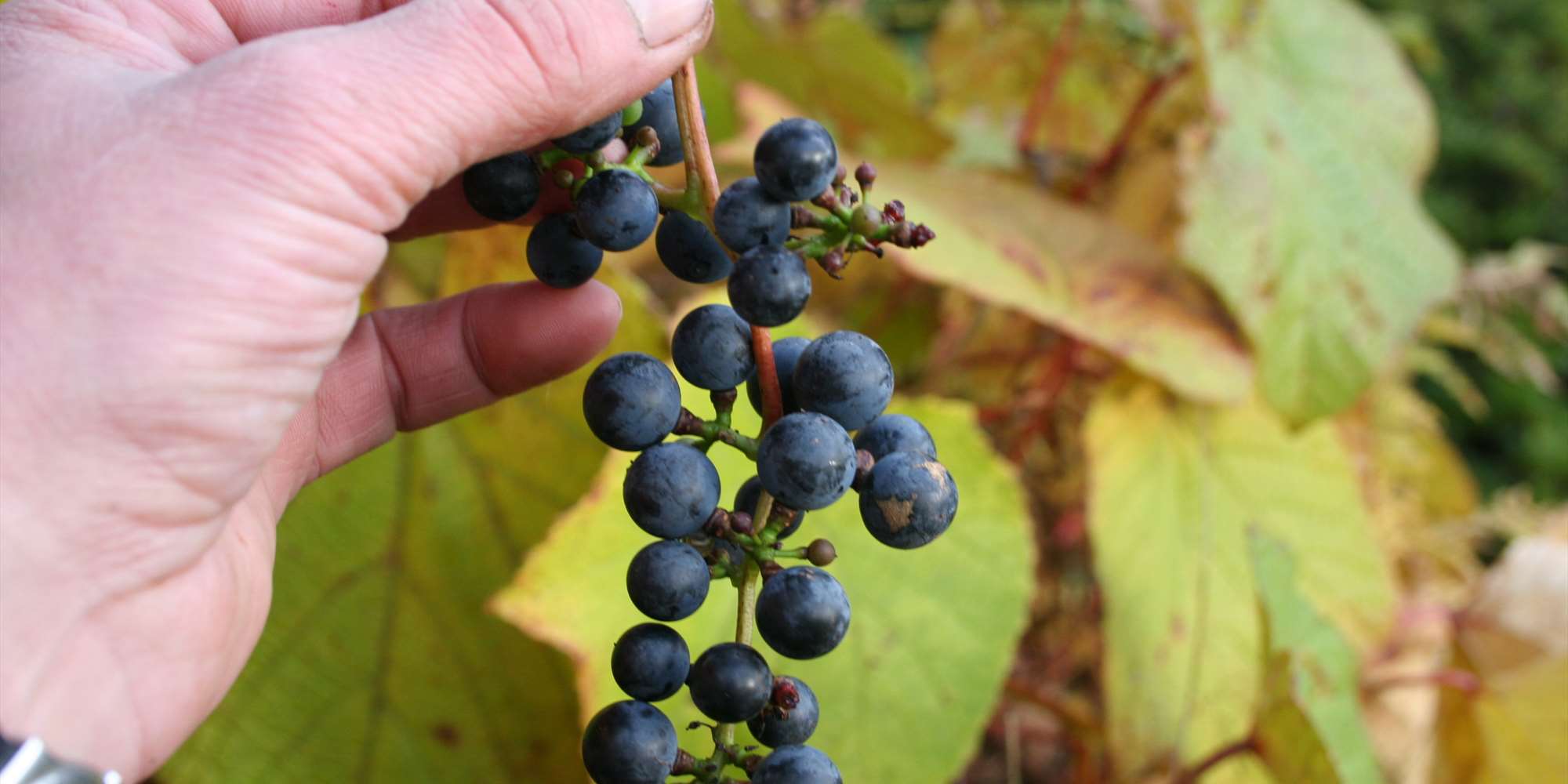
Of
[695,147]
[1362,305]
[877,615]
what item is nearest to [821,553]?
[695,147]

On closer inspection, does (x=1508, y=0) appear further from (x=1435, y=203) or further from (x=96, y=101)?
(x=96, y=101)

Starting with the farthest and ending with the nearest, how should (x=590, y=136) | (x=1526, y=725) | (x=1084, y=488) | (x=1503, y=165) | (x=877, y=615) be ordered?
(x=1503, y=165)
(x=1084, y=488)
(x=1526, y=725)
(x=877, y=615)
(x=590, y=136)

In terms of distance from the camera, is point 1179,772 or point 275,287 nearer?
point 275,287

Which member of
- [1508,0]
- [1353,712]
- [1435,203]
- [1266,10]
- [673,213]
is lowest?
[1435,203]

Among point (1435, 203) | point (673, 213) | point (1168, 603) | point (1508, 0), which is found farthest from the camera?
point (1508, 0)

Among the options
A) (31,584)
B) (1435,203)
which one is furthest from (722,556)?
(1435,203)

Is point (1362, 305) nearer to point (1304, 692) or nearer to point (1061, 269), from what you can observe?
point (1061, 269)

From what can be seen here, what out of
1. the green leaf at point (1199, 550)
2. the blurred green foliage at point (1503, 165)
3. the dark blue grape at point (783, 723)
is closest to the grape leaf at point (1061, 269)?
the green leaf at point (1199, 550)
